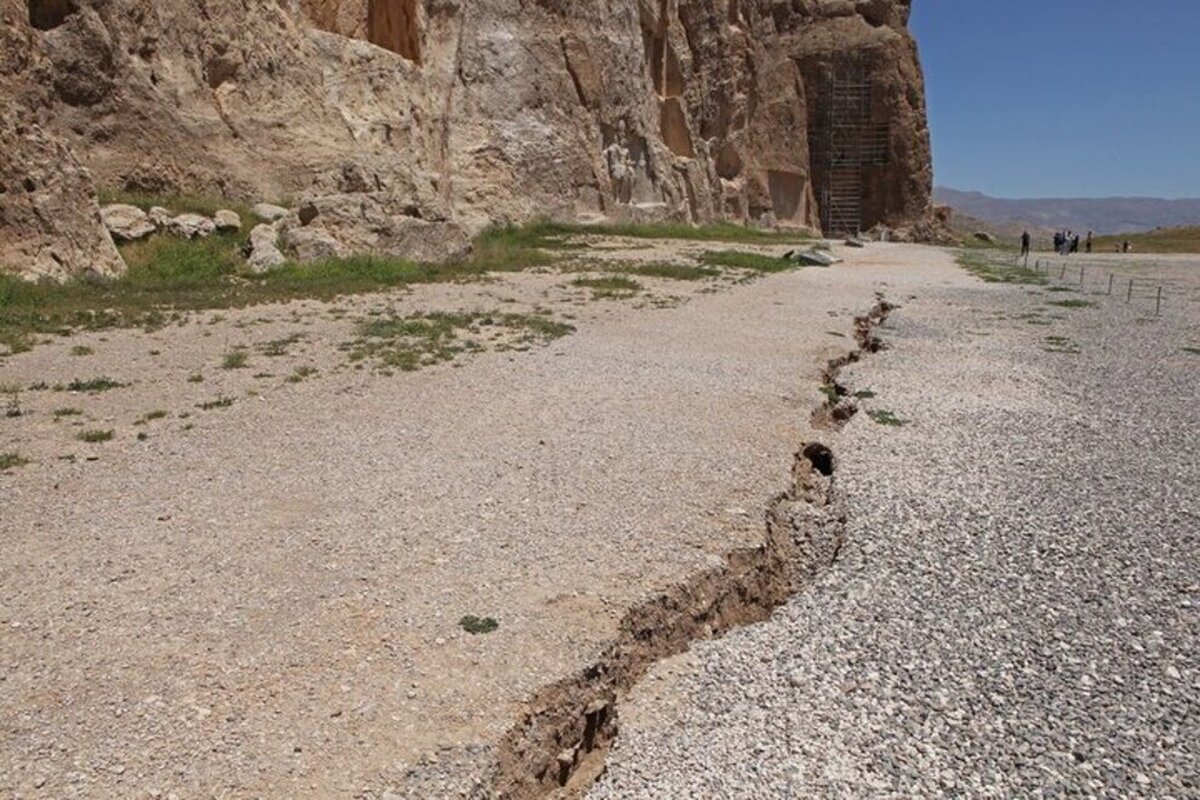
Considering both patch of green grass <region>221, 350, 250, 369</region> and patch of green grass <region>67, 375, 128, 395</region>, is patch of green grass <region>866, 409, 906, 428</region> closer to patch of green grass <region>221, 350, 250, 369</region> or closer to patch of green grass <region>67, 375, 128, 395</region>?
patch of green grass <region>221, 350, 250, 369</region>

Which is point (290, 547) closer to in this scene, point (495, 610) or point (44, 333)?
point (495, 610)

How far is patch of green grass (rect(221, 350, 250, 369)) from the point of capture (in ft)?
36.2

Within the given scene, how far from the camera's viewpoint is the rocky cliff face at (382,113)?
17.6 meters

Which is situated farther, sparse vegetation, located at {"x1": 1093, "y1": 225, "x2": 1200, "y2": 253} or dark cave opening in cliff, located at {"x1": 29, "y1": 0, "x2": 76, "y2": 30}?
sparse vegetation, located at {"x1": 1093, "y1": 225, "x2": 1200, "y2": 253}

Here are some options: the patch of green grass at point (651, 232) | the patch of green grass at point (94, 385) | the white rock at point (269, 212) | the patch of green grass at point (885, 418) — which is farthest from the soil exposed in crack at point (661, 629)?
the patch of green grass at point (651, 232)

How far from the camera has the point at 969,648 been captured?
16.2ft

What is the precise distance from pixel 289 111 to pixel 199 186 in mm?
4535

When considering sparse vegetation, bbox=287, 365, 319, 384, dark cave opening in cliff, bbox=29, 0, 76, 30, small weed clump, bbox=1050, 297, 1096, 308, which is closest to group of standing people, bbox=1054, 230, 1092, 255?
small weed clump, bbox=1050, 297, 1096, 308

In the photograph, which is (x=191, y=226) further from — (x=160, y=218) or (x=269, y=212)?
(x=269, y=212)

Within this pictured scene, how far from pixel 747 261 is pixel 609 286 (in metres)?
11.4

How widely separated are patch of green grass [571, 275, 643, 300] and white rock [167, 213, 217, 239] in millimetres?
8618

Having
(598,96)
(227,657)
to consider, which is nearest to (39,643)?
(227,657)

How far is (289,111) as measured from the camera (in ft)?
84.9

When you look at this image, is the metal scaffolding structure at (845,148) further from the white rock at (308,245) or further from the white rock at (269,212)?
the white rock at (308,245)
